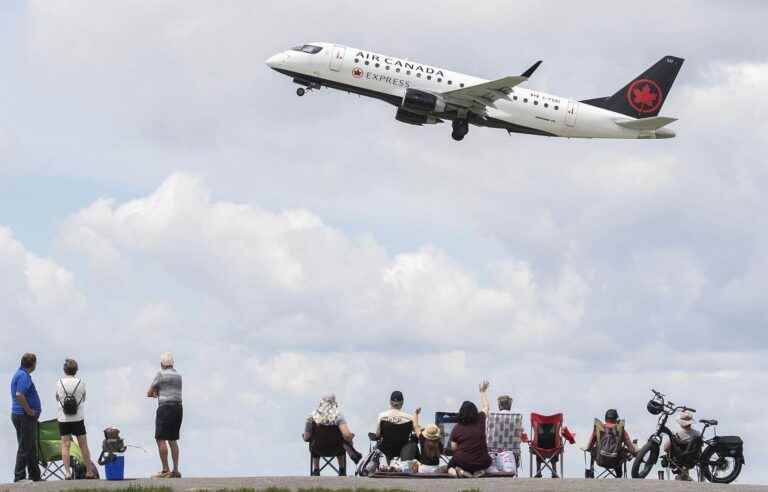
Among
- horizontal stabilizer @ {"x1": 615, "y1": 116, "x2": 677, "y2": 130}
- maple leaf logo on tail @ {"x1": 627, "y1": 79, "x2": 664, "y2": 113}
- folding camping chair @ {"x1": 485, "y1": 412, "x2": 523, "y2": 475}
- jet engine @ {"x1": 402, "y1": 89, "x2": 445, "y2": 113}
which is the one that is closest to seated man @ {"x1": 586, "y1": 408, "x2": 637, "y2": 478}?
folding camping chair @ {"x1": 485, "y1": 412, "x2": 523, "y2": 475}

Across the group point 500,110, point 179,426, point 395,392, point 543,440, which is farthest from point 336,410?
point 500,110

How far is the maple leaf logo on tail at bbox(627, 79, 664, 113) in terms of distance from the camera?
6575 cm

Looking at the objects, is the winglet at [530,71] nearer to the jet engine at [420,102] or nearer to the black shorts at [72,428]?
the jet engine at [420,102]

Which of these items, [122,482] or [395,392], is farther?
[395,392]

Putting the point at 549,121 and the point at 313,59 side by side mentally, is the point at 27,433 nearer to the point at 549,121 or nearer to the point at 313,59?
the point at 313,59

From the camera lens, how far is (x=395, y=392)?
25.1m

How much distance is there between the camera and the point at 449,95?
56.5m

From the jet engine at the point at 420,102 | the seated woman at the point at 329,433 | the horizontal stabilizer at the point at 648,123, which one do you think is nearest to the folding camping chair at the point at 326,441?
the seated woman at the point at 329,433

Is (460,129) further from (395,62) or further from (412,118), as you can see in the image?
(395,62)

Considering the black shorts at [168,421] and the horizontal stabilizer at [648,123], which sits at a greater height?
the horizontal stabilizer at [648,123]

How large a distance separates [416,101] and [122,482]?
33.7 meters

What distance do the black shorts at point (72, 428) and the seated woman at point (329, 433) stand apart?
3896 millimetres

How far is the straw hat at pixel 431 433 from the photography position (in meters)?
24.9

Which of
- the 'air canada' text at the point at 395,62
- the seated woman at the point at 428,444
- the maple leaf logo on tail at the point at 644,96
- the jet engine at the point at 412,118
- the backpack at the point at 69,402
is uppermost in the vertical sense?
the maple leaf logo on tail at the point at 644,96
